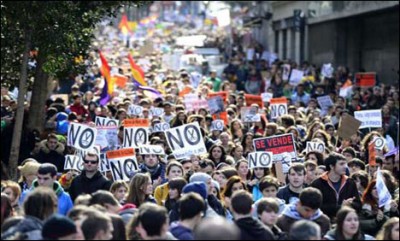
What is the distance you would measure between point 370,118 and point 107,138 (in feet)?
16.1

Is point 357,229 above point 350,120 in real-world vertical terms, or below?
below

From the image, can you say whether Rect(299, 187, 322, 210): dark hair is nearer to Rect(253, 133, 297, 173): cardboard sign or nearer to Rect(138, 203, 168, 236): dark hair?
Rect(138, 203, 168, 236): dark hair

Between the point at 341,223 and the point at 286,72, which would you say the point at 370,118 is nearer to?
the point at 341,223

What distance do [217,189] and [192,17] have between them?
111 metres

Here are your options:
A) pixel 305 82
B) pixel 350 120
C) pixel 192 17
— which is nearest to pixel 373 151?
pixel 350 120

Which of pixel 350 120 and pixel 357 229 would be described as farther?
pixel 350 120

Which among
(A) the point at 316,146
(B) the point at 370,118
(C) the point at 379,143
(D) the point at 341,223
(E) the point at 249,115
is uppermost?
(E) the point at 249,115

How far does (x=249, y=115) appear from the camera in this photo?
2197 cm

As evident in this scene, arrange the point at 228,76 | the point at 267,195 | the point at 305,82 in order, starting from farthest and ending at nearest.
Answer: the point at 228,76, the point at 305,82, the point at 267,195

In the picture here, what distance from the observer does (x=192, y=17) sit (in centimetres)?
12262

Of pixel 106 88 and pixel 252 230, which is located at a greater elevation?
pixel 106 88

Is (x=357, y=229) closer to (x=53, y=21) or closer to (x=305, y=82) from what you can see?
(x=53, y=21)

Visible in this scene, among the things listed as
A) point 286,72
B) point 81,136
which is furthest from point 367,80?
point 81,136

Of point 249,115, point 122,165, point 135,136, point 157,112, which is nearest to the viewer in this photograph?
point 122,165
